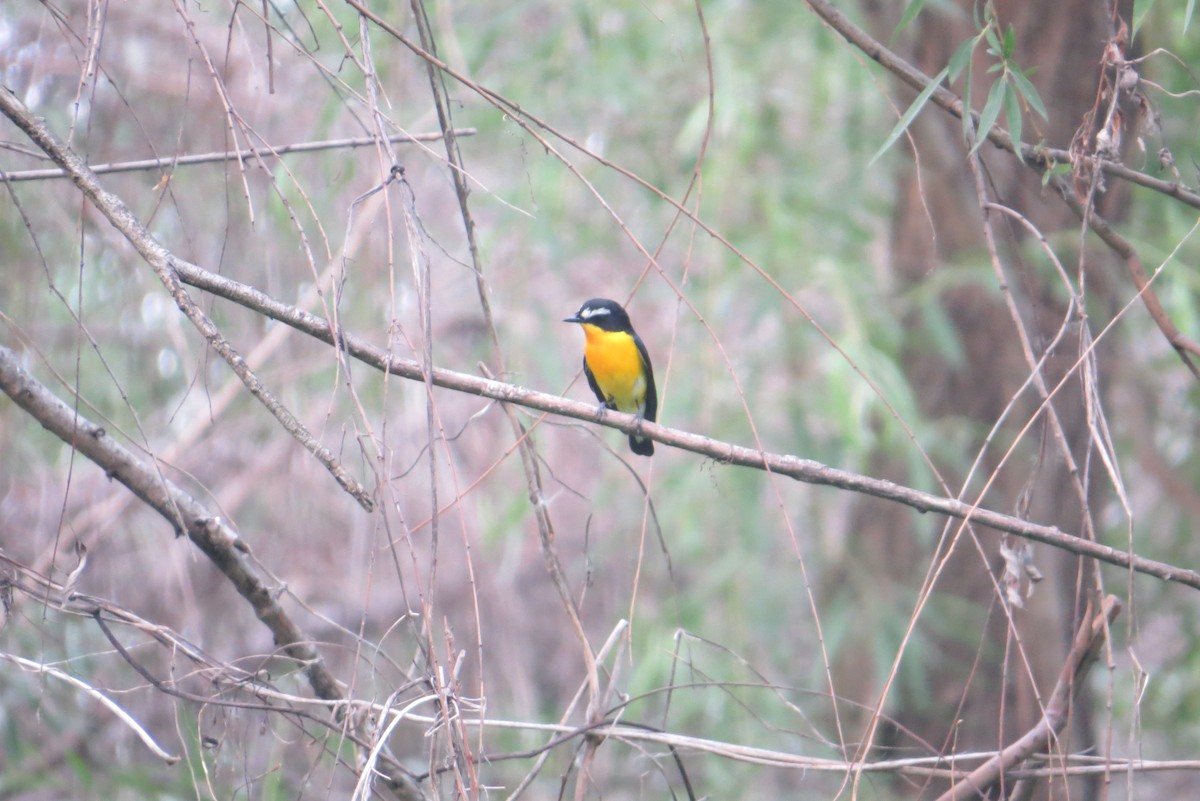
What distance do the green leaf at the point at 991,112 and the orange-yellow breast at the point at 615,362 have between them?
3.17 meters

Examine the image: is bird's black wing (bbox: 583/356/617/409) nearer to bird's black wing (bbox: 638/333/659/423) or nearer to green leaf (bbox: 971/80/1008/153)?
bird's black wing (bbox: 638/333/659/423)

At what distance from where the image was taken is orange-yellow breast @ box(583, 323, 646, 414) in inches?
206

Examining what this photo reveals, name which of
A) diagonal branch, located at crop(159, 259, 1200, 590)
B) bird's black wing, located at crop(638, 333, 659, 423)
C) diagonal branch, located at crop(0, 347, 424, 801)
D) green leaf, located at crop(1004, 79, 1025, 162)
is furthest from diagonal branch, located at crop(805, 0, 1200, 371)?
bird's black wing, located at crop(638, 333, 659, 423)

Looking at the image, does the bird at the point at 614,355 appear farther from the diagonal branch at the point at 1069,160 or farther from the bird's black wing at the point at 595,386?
the diagonal branch at the point at 1069,160

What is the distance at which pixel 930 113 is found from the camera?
17.5ft

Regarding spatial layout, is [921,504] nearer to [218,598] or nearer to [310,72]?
[218,598]

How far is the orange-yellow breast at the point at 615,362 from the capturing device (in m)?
5.22

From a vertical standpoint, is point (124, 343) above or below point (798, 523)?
above

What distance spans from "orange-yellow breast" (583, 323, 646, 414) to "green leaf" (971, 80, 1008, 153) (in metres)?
3.17

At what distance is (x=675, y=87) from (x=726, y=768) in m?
3.75

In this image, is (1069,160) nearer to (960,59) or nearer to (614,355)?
(960,59)

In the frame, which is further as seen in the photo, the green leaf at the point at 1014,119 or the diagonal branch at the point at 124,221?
the green leaf at the point at 1014,119

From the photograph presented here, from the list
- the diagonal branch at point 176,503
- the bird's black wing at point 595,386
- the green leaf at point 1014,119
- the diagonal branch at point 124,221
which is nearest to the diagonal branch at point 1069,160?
the green leaf at point 1014,119

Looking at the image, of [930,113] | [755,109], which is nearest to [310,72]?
[755,109]
